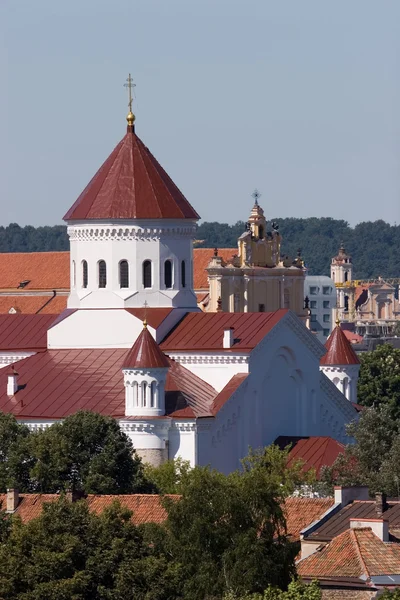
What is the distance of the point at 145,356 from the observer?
232 ft

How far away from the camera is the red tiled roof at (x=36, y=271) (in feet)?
407

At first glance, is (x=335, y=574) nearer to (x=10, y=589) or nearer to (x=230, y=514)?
(x=230, y=514)

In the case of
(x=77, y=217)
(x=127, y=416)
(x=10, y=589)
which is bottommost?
(x=10, y=589)

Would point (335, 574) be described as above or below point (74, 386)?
below

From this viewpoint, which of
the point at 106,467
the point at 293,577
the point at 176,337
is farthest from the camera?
the point at 176,337

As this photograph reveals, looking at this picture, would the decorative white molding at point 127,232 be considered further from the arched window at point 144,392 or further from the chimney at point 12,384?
the arched window at point 144,392

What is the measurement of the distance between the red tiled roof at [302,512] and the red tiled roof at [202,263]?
6544 centimetres

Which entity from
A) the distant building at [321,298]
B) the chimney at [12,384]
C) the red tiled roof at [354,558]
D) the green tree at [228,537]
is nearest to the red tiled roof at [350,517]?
the green tree at [228,537]

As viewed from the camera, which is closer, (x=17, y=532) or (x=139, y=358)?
(x=17, y=532)

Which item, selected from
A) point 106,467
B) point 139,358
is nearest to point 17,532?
point 106,467

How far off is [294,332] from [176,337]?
A: 360 centimetres

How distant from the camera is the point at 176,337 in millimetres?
76188

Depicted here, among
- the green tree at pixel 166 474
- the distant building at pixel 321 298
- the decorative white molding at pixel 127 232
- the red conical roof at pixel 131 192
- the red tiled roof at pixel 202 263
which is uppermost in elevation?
the distant building at pixel 321 298

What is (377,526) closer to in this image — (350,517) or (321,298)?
(350,517)
